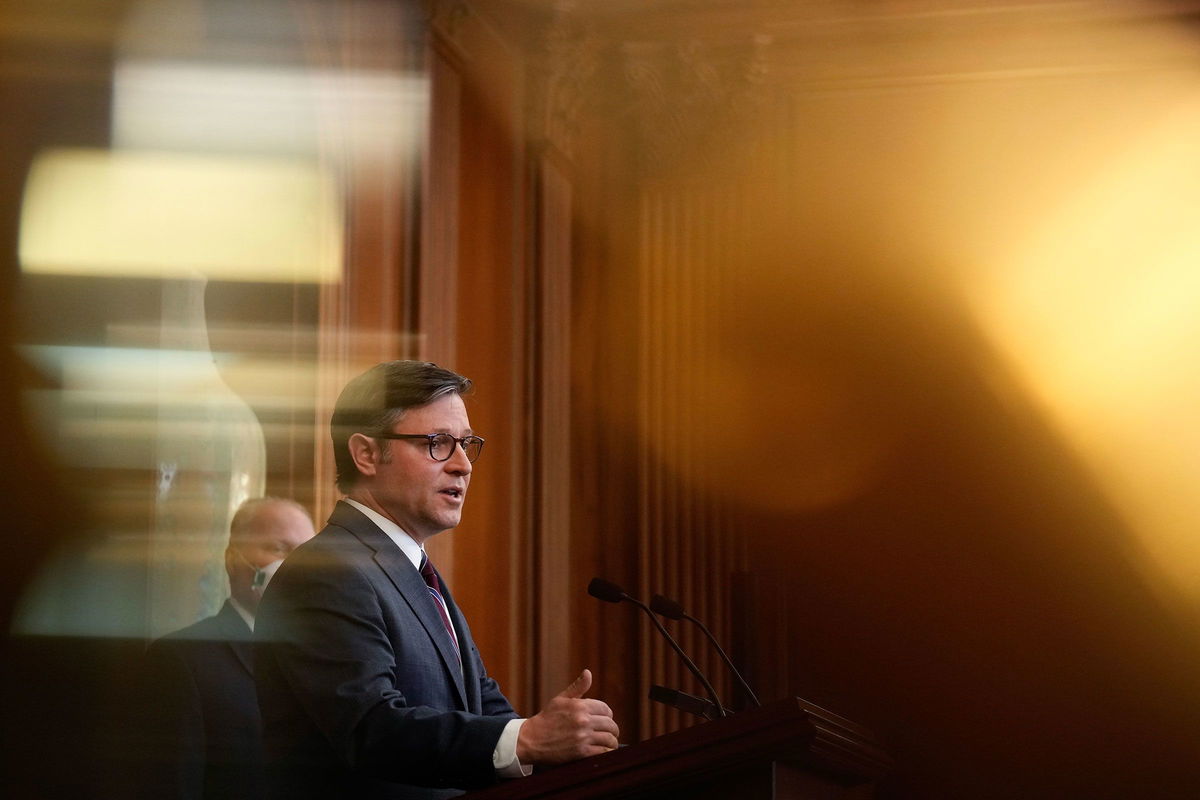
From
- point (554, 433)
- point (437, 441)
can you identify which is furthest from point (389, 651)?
point (554, 433)

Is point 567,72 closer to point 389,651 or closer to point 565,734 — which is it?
point 389,651

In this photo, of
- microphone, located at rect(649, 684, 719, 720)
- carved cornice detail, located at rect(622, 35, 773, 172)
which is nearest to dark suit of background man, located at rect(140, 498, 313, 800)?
microphone, located at rect(649, 684, 719, 720)

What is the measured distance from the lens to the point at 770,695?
5238 mm

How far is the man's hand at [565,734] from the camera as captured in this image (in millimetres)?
2025

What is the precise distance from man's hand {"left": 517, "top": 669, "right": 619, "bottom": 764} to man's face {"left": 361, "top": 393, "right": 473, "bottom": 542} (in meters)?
0.52

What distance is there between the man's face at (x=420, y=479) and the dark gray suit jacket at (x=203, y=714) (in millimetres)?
810

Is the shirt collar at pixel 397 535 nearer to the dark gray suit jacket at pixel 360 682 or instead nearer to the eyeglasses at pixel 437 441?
the dark gray suit jacket at pixel 360 682

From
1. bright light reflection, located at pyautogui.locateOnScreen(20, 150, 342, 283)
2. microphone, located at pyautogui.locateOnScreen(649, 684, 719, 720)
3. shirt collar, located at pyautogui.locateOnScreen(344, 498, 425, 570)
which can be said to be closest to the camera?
microphone, located at pyautogui.locateOnScreen(649, 684, 719, 720)

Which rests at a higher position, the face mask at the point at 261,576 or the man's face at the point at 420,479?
the man's face at the point at 420,479

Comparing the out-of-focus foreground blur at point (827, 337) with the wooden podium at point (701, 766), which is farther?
the out-of-focus foreground blur at point (827, 337)

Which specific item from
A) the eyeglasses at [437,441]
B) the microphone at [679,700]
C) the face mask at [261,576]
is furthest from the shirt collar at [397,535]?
the face mask at [261,576]

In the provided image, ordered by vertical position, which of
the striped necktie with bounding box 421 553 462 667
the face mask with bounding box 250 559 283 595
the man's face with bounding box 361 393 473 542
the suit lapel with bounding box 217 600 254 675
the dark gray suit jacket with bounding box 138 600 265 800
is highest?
the man's face with bounding box 361 393 473 542

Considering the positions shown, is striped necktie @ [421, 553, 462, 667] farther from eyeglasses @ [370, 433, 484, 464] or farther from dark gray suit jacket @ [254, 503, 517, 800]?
eyeglasses @ [370, 433, 484, 464]

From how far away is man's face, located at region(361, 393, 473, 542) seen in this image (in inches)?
98.3
